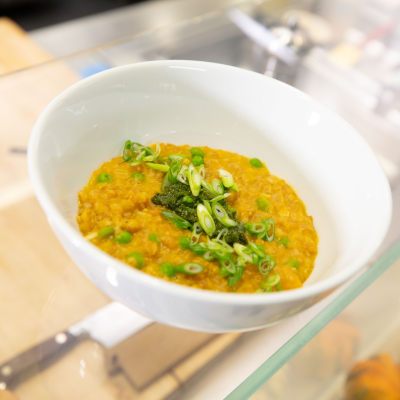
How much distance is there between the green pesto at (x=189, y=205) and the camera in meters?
1.42

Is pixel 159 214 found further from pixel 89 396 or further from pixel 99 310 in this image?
pixel 89 396

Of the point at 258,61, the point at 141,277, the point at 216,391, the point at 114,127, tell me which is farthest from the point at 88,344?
the point at 258,61

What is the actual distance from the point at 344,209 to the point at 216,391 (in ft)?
2.62

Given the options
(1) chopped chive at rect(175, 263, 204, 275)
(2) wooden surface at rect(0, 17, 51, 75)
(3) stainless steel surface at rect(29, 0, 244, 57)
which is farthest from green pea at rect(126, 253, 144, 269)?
(3) stainless steel surface at rect(29, 0, 244, 57)

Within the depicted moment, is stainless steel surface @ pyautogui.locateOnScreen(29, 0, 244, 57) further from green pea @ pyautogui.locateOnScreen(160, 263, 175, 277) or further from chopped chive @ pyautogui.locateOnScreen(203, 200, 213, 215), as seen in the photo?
green pea @ pyautogui.locateOnScreen(160, 263, 175, 277)

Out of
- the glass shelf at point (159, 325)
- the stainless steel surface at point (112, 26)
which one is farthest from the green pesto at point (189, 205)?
the stainless steel surface at point (112, 26)

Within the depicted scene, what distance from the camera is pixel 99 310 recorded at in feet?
4.65

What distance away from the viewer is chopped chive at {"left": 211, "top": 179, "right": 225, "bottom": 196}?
1551mm

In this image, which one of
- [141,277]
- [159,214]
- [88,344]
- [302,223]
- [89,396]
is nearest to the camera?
[141,277]

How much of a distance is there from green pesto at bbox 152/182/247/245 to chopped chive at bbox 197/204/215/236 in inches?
0.9

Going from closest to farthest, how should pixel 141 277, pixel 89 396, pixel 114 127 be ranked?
1. pixel 141 277
2. pixel 89 396
3. pixel 114 127

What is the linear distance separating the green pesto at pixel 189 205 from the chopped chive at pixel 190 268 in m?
0.18

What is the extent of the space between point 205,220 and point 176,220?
11 cm

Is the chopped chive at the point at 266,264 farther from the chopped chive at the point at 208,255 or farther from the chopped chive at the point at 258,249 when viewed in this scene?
the chopped chive at the point at 208,255
